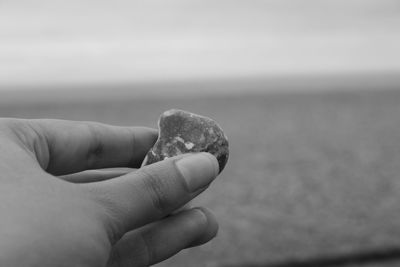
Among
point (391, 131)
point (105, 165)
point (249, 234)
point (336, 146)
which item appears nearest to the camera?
point (105, 165)

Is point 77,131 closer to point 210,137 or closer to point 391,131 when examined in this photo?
point 210,137

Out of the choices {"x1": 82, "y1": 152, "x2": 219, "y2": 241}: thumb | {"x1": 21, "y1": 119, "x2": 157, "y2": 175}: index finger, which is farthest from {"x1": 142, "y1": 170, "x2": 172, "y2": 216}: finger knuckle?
{"x1": 21, "y1": 119, "x2": 157, "y2": 175}: index finger

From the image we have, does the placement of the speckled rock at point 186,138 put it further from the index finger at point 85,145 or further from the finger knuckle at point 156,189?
the finger knuckle at point 156,189

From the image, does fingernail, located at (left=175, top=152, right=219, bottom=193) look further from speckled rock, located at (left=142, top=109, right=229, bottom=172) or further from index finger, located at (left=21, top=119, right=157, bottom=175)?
index finger, located at (left=21, top=119, right=157, bottom=175)

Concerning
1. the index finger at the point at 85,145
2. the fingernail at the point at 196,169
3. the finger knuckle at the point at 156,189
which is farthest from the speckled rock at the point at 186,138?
the finger knuckle at the point at 156,189

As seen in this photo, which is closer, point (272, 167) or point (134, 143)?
point (134, 143)

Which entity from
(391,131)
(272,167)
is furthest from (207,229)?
(391,131)
